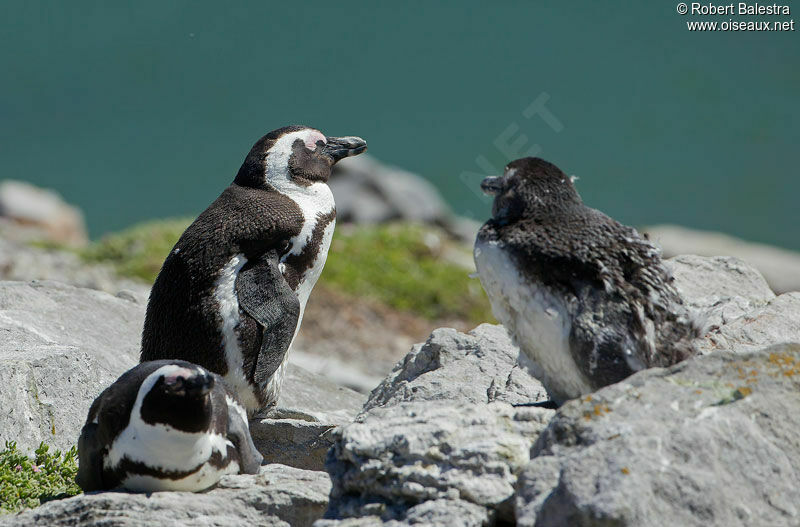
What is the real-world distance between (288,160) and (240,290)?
3.13 feet

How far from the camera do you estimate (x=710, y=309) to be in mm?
4250

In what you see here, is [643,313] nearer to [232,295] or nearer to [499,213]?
[499,213]

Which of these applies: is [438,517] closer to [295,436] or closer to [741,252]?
[295,436]

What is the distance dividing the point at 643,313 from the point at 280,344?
2.19m

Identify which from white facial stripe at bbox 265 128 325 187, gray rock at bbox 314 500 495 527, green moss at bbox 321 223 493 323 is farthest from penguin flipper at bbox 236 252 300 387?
green moss at bbox 321 223 493 323

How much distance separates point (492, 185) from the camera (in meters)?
4.42

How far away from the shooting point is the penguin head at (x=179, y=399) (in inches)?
158

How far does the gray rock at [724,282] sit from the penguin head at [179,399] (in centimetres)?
298

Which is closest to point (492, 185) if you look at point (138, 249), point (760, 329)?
point (760, 329)

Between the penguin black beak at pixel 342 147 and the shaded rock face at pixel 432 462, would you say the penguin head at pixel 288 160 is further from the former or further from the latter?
the shaded rock face at pixel 432 462

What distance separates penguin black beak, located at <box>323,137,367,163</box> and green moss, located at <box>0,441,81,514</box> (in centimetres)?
233

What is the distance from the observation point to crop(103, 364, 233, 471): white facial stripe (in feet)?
13.4

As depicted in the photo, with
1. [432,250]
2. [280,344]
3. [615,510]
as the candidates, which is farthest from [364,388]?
[615,510]

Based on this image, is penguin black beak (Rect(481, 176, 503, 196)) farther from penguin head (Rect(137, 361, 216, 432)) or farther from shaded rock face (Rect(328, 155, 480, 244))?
shaded rock face (Rect(328, 155, 480, 244))
